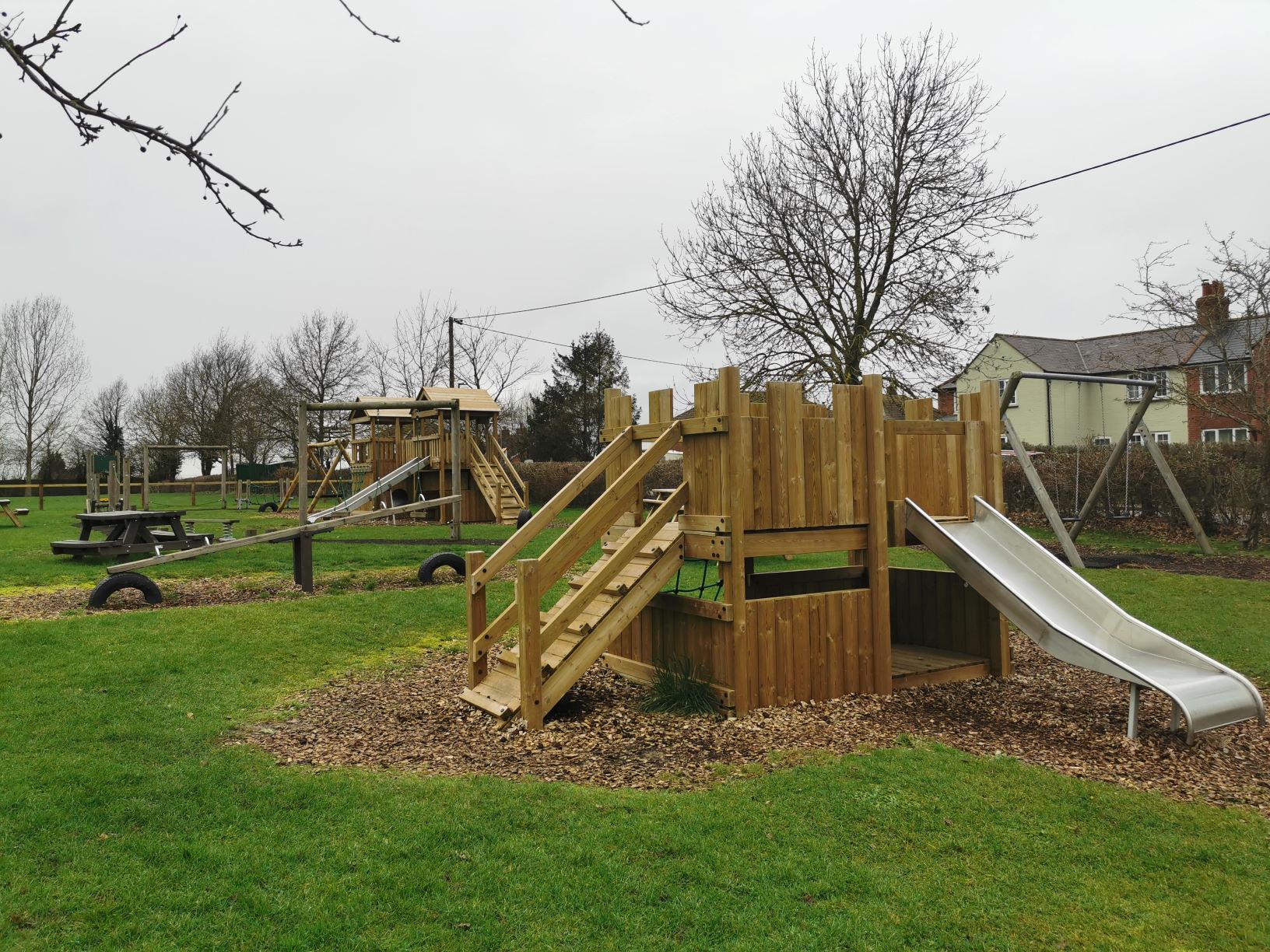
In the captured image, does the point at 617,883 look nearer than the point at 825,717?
Yes

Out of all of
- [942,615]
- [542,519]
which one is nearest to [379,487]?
[542,519]

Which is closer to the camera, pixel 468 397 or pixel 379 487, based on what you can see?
pixel 379 487

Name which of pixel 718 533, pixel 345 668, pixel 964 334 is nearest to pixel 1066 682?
pixel 718 533

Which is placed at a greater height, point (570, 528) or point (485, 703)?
point (570, 528)

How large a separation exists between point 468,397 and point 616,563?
22.6 meters

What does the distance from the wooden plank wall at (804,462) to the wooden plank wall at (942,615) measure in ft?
6.31

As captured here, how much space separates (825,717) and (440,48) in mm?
5180

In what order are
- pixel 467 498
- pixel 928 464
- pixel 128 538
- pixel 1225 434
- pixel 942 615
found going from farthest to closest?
pixel 1225 434
pixel 467 498
pixel 128 538
pixel 942 615
pixel 928 464

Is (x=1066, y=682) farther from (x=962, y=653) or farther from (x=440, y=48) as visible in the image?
(x=440, y=48)

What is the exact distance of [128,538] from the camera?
48.9ft

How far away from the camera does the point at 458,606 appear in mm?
11289

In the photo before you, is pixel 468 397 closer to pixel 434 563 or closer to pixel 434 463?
pixel 434 463

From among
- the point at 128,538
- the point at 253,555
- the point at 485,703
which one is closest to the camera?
the point at 485,703

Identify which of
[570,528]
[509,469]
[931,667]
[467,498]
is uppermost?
[509,469]
